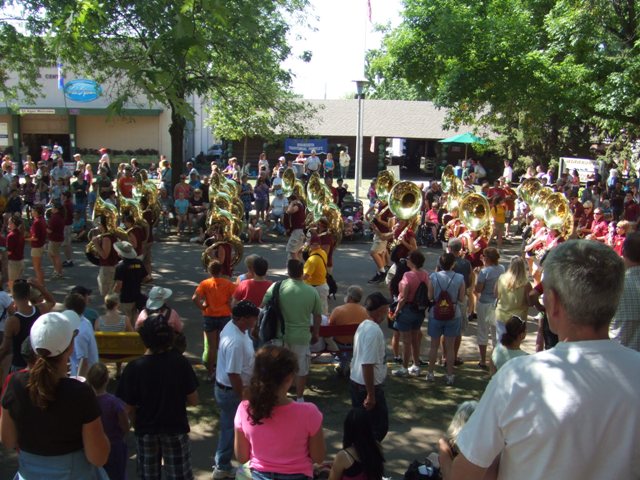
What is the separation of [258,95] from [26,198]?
7.14m

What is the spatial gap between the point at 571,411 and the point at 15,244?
10.4 m

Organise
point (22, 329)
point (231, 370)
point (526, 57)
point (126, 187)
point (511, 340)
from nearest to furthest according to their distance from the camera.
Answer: point (231, 370) → point (22, 329) → point (511, 340) → point (126, 187) → point (526, 57)

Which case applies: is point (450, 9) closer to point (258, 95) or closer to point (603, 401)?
point (258, 95)

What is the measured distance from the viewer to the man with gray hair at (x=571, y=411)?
1.87 m

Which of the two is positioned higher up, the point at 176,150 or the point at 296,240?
the point at 176,150

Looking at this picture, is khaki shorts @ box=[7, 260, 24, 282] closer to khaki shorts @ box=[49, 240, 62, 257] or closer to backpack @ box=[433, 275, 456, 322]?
khaki shorts @ box=[49, 240, 62, 257]

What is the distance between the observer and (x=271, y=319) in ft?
22.0

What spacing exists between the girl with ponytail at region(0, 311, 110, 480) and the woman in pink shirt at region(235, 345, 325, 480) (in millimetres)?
771

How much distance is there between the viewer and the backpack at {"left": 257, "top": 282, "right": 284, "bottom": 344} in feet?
22.0

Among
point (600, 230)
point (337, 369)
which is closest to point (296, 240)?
point (337, 369)

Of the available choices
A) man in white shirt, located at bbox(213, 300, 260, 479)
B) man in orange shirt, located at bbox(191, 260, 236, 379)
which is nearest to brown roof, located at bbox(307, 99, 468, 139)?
man in orange shirt, located at bbox(191, 260, 236, 379)

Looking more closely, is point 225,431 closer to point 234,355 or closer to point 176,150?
point 234,355

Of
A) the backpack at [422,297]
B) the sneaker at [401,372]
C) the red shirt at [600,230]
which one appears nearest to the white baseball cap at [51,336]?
the backpack at [422,297]

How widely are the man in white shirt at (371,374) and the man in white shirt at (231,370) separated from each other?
0.94 metres
